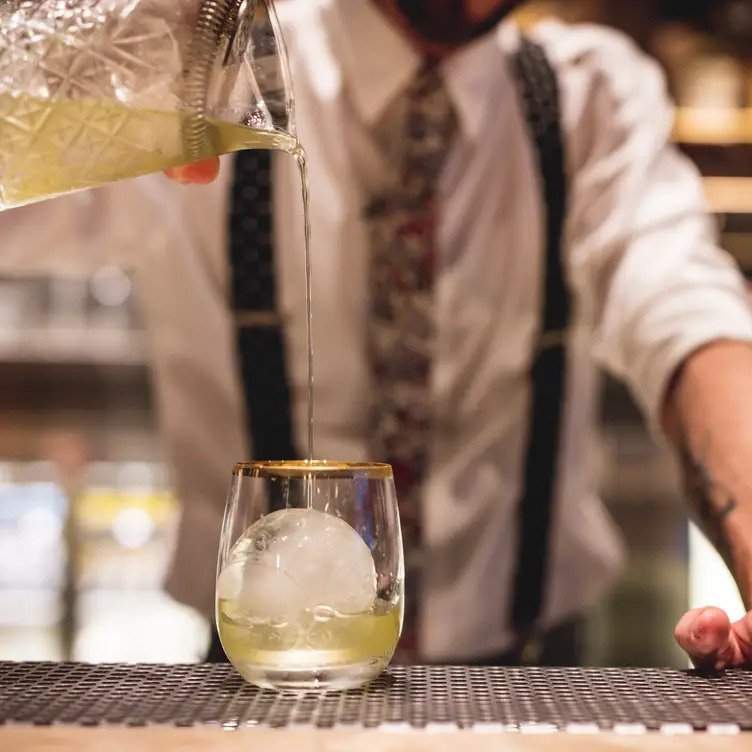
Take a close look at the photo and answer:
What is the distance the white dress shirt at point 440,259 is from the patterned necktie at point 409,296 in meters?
Answer: 0.02

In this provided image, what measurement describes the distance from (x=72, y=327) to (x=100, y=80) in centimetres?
287

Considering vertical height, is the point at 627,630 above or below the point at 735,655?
below

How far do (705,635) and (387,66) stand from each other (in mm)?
1029

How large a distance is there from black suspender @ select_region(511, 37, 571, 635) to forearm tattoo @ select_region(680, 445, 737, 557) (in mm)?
488

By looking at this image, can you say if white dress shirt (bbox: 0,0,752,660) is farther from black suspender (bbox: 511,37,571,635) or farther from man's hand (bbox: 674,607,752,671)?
man's hand (bbox: 674,607,752,671)

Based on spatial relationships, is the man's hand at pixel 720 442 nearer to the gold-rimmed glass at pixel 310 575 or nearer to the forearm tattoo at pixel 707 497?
the forearm tattoo at pixel 707 497

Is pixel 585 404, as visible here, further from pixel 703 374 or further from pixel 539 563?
pixel 703 374

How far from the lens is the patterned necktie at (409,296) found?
1703 mm

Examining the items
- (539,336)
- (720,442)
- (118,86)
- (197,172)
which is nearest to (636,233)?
(539,336)

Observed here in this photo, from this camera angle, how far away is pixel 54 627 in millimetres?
3496

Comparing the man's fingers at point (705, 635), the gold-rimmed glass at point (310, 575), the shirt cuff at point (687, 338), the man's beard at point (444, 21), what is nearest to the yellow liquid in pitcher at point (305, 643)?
the gold-rimmed glass at point (310, 575)

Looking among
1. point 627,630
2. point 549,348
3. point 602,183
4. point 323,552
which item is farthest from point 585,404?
point 627,630

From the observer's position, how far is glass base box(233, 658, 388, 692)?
79 cm

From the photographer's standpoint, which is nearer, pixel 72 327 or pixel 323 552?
pixel 323 552
